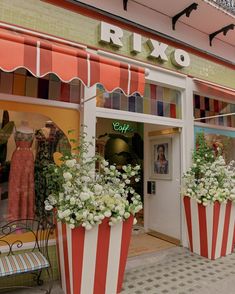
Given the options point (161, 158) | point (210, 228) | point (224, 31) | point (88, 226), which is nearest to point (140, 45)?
point (161, 158)

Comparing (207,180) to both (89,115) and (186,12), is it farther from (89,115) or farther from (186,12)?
(186,12)

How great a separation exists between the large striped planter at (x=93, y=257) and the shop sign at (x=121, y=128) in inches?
218

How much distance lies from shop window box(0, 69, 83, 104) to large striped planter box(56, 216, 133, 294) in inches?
73.2

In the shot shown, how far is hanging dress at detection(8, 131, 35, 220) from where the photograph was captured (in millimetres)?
3488

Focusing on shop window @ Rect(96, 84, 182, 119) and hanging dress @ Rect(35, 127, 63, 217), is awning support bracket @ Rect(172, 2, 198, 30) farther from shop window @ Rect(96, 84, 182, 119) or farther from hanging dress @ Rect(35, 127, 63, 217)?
hanging dress @ Rect(35, 127, 63, 217)

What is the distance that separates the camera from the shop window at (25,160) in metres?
3.45

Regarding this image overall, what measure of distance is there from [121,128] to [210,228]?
495 centimetres

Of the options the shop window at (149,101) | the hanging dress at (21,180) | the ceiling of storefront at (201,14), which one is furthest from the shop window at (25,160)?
the ceiling of storefront at (201,14)

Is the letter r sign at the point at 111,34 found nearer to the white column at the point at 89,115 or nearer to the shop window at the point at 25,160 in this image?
the white column at the point at 89,115

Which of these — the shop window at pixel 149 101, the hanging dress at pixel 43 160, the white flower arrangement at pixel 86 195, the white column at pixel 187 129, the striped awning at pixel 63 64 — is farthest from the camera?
the white column at pixel 187 129

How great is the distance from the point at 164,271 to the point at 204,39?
16.6 ft

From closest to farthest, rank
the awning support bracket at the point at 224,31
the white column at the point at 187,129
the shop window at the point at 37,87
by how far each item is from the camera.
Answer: the shop window at the point at 37,87, the white column at the point at 187,129, the awning support bracket at the point at 224,31

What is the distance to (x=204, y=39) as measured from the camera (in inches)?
234

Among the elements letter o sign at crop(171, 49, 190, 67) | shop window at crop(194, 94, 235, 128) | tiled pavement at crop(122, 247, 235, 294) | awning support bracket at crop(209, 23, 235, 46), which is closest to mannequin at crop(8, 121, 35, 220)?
tiled pavement at crop(122, 247, 235, 294)
